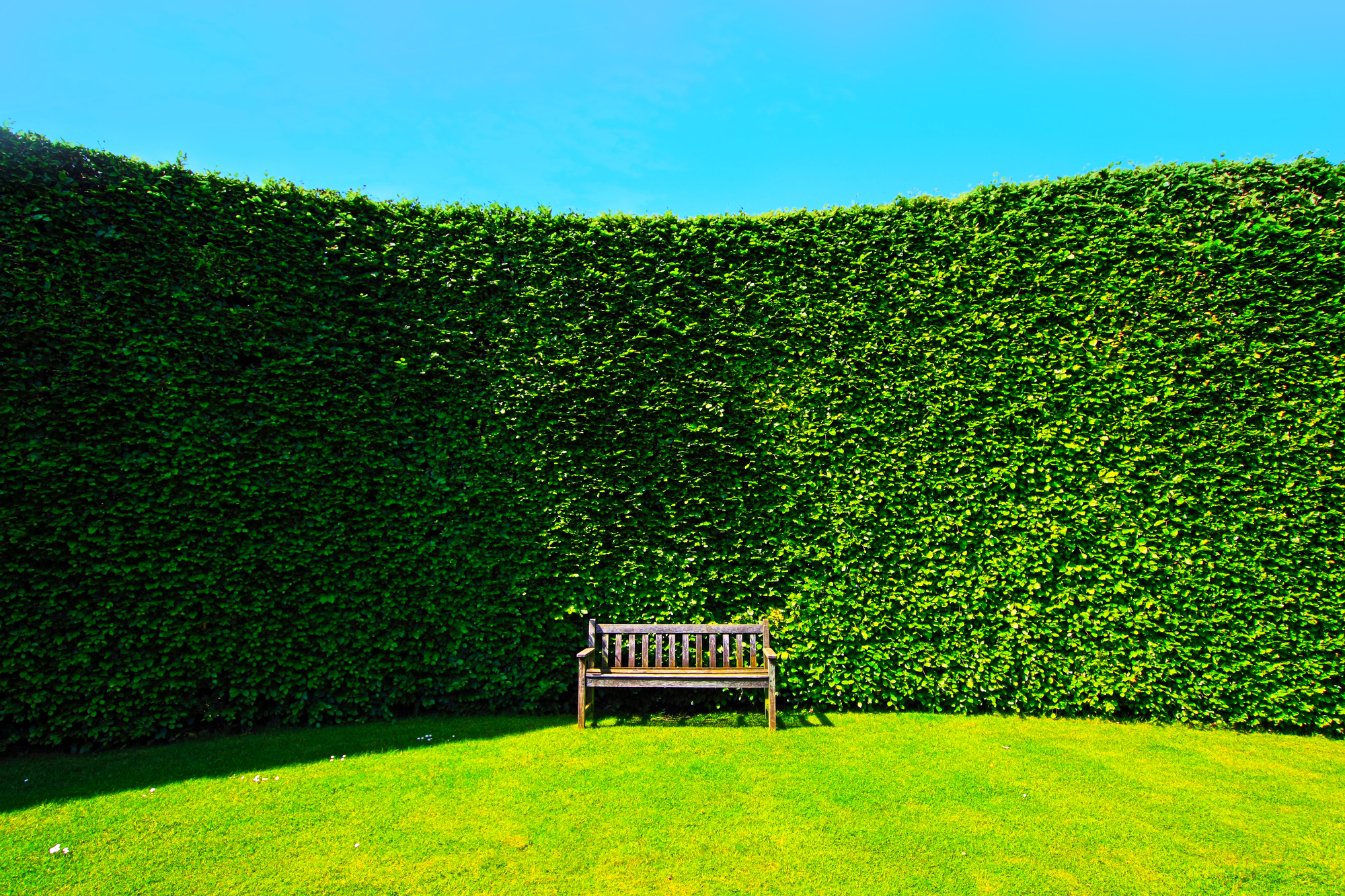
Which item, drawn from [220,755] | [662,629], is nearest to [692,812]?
[662,629]

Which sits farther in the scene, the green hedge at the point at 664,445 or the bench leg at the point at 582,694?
the bench leg at the point at 582,694

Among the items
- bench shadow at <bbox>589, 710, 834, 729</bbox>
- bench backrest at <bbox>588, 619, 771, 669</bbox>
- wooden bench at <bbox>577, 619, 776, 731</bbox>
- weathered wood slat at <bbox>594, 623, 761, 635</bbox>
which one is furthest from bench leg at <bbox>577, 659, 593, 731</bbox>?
weathered wood slat at <bbox>594, 623, 761, 635</bbox>

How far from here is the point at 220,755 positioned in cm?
532

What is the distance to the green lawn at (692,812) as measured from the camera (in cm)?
354

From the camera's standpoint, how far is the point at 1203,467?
5.95 metres

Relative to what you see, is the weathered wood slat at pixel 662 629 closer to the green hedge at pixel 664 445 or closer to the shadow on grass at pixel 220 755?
the green hedge at pixel 664 445

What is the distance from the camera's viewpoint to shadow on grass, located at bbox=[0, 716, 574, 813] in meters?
4.75

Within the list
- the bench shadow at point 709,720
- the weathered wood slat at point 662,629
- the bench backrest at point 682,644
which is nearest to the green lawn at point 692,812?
the bench shadow at point 709,720

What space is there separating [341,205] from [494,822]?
5.52 metres

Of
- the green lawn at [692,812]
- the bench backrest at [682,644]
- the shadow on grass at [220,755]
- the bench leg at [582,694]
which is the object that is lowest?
the shadow on grass at [220,755]

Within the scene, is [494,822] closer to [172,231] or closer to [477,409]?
[477,409]

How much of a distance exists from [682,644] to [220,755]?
3.95 metres

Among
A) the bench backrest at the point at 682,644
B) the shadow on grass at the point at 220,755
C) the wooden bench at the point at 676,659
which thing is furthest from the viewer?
the bench backrest at the point at 682,644

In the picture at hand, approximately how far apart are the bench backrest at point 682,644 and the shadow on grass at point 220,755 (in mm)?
777
